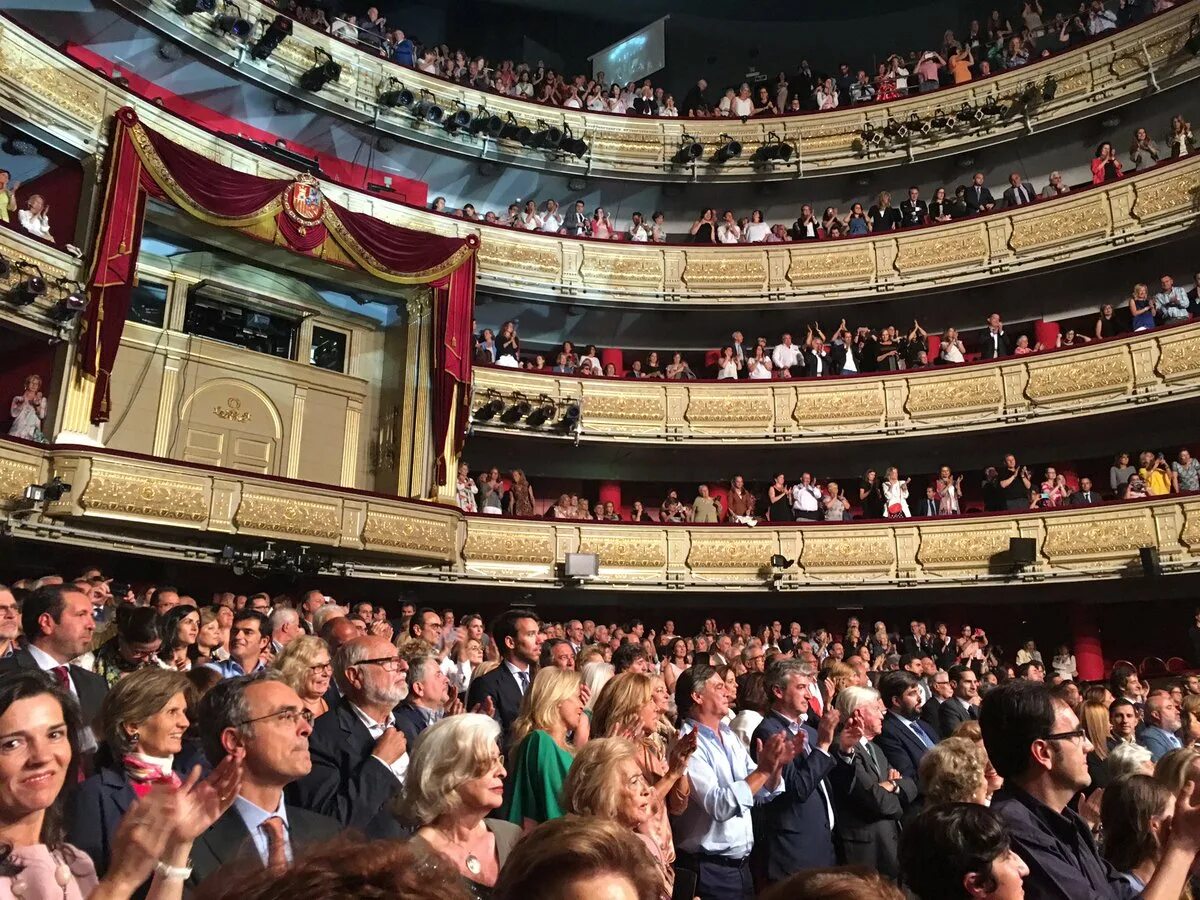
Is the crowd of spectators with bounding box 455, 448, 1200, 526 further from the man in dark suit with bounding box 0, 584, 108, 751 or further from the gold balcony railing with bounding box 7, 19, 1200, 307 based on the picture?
the man in dark suit with bounding box 0, 584, 108, 751

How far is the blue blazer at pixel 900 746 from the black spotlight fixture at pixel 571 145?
11.8 meters

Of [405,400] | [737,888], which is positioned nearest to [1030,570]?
[405,400]

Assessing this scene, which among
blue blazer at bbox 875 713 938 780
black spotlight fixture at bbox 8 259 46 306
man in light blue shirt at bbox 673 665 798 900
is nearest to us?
man in light blue shirt at bbox 673 665 798 900

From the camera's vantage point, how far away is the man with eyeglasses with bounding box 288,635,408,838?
2.52 metres

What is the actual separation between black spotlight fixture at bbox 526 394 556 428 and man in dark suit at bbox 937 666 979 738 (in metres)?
8.02

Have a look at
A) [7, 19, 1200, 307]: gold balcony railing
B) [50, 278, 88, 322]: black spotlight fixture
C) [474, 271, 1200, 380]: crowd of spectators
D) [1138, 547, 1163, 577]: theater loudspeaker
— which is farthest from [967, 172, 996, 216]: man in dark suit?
[50, 278, 88, 322]: black spotlight fixture

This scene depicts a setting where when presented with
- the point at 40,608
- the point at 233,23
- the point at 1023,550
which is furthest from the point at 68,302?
the point at 1023,550

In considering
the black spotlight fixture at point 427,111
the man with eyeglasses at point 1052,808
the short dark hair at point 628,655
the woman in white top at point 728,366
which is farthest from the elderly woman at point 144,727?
the black spotlight fixture at point 427,111

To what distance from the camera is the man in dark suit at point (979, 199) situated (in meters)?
13.6

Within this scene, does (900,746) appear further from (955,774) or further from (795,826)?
(955,774)

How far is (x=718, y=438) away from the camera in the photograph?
532 inches

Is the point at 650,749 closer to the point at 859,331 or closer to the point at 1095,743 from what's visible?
the point at 1095,743

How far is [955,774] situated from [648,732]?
960 mm

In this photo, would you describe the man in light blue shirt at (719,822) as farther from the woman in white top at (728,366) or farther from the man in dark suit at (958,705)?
the woman in white top at (728,366)
